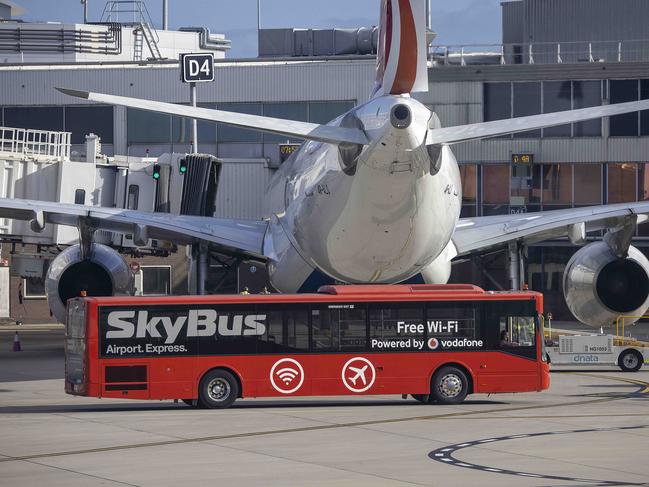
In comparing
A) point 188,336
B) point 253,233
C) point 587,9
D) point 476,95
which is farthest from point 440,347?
point 587,9

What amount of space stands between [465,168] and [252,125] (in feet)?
127

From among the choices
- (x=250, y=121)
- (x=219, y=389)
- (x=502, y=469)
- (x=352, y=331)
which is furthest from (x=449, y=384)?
(x=502, y=469)

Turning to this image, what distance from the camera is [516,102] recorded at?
2362 inches

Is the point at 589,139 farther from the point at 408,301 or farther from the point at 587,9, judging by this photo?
the point at 408,301

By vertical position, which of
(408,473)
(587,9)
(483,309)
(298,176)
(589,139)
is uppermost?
(587,9)

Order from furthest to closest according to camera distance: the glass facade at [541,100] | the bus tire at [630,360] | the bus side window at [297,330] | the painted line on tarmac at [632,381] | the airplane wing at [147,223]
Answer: the glass facade at [541,100] → the bus tire at [630,360] → the airplane wing at [147,223] → the painted line on tarmac at [632,381] → the bus side window at [297,330]

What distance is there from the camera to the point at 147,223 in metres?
34.2

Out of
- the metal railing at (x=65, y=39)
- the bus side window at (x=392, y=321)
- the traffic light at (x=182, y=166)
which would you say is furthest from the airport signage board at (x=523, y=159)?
the bus side window at (x=392, y=321)

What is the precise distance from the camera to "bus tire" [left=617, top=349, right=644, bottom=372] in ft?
117

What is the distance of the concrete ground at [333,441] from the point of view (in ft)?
55.8

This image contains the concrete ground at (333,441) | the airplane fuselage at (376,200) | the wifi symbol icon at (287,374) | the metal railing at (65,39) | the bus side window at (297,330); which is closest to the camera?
the concrete ground at (333,441)

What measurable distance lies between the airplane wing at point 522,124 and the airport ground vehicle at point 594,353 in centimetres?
1261

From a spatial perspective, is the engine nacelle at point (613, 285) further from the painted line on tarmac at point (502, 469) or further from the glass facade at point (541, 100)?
the glass facade at point (541, 100)

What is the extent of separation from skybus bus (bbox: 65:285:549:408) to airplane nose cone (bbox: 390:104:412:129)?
486cm
